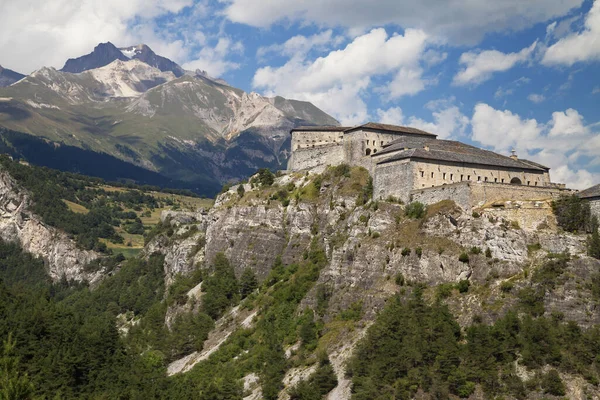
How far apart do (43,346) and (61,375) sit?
9.95 meters

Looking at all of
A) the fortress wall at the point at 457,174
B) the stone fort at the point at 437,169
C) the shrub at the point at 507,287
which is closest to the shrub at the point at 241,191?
the stone fort at the point at 437,169

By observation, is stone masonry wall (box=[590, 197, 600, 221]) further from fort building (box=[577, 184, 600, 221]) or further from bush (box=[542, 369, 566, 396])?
bush (box=[542, 369, 566, 396])

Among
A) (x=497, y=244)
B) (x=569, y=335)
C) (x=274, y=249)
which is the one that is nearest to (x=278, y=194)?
(x=274, y=249)

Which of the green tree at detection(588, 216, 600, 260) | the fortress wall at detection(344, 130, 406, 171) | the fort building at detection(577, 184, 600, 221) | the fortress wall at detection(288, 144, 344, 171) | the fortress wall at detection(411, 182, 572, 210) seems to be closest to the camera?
the green tree at detection(588, 216, 600, 260)

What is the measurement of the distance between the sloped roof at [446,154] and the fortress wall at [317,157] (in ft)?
44.9

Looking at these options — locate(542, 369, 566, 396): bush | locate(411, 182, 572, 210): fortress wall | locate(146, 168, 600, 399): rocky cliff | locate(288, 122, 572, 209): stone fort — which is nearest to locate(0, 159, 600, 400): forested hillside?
locate(542, 369, 566, 396): bush

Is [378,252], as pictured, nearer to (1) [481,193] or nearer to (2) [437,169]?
(2) [437,169]

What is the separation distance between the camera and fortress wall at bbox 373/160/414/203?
102 metres

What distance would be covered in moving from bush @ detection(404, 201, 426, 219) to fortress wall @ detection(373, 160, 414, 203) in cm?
213

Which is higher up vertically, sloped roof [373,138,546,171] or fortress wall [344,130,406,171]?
fortress wall [344,130,406,171]

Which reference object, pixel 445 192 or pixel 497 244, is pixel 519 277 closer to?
pixel 497 244

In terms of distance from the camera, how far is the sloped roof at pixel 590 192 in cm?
8844

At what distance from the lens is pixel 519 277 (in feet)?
280

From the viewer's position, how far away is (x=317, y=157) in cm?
13688
